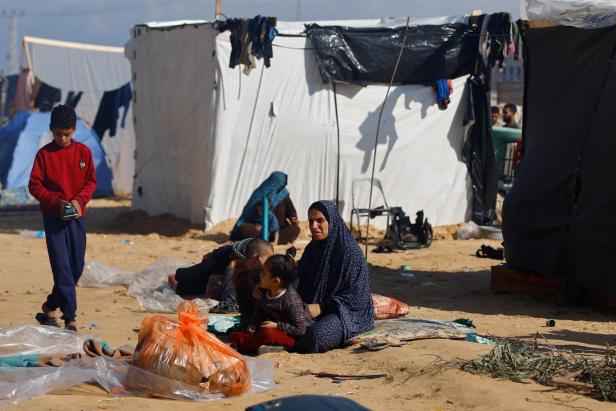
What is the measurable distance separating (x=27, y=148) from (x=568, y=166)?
1363 centimetres

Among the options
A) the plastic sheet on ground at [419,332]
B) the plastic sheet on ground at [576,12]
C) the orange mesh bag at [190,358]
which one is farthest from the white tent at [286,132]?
the orange mesh bag at [190,358]

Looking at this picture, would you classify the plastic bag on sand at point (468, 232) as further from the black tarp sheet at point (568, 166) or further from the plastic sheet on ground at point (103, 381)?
→ the plastic sheet on ground at point (103, 381)

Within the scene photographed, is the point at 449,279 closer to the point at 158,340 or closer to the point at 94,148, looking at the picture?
the point at 158,340

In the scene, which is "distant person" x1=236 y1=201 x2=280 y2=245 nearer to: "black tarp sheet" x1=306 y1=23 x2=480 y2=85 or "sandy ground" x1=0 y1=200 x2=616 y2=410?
"sandy ground" x1=0 y1=200 x2=616 y2=410

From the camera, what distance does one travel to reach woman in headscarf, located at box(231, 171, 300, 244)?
11.5m

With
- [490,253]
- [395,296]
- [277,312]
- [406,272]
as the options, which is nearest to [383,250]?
[490,253]

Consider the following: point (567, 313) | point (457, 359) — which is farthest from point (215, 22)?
point (457, 359)

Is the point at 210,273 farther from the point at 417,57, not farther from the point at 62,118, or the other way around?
the point at 417,57

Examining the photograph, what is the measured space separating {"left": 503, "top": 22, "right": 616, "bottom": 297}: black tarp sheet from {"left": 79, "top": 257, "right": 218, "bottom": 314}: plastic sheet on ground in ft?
9.62

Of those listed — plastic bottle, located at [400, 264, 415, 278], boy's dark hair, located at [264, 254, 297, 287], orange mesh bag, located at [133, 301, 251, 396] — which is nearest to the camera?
orange mesh bag, located at [133, 301, 251, 396]

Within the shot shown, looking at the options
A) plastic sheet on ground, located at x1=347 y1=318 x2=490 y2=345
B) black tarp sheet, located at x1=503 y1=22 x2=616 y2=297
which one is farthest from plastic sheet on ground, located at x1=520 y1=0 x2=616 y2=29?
plastic sheet on ground, located at x1=347 y1=318 x2=490 y2=345

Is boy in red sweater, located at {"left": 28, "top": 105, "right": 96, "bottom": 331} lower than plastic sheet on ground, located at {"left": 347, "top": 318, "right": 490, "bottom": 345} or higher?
higher

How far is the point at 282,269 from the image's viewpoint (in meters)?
6.68

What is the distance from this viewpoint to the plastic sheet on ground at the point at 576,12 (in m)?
8.73
